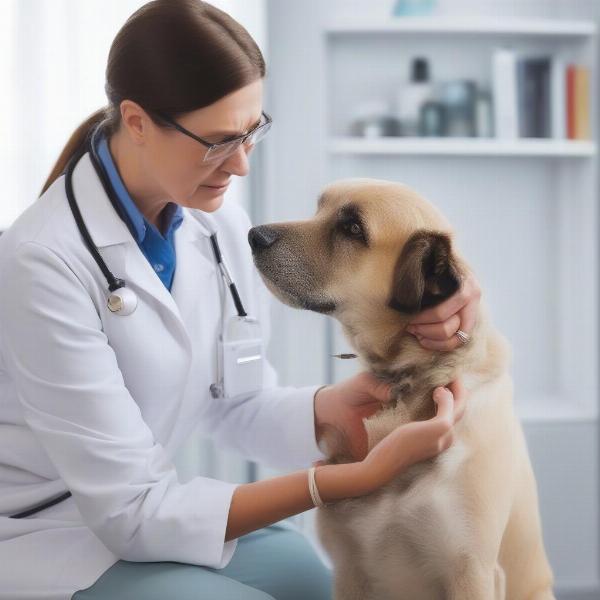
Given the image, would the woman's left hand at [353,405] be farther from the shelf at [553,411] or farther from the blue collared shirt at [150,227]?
the shelf at [553,411]

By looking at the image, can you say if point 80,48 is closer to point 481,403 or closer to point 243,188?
point 243,188

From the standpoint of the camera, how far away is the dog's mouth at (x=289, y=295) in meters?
1.15

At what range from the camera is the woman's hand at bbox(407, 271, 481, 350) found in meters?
1.05

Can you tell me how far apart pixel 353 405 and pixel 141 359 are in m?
0.35

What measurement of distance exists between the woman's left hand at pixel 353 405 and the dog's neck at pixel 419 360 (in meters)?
0.02

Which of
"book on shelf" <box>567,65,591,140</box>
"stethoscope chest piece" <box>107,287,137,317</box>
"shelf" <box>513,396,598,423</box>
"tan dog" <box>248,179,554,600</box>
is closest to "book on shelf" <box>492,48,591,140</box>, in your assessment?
"book on shelf" <box>567,65,591,140</box>

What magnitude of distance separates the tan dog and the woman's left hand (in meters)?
0.02

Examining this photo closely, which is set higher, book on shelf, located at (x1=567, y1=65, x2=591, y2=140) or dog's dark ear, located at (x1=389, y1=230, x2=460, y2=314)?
book on shelf, located at (x1=567, y1=65, x2=591, y2=140)

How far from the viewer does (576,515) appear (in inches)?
102

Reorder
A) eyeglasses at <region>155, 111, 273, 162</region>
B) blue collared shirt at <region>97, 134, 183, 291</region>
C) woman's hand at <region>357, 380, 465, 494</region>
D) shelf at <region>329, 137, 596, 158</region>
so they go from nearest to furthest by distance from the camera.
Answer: woman's hand at <region>357, 380, 465, 494</region>
eyeglasses at <region>155, 111, 273, 162</region>
blue collared shirt at <region>97, 134, 183, 291</region>
shelf at <region>329, 137, 596, 158</region>

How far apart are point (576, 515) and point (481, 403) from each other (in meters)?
1.76

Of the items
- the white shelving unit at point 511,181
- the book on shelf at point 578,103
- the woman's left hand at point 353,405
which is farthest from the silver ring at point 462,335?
the book on shelf at point 578,103

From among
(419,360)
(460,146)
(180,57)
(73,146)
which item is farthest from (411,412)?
(460,146)

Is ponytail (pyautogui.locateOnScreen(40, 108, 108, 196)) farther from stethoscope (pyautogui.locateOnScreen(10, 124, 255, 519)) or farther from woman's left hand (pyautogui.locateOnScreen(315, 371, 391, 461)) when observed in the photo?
woman's left hand (pyautogui.locateOnScreen(315, 371, 391, 461))
